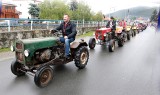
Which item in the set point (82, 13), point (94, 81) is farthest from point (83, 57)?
point (82, 13)

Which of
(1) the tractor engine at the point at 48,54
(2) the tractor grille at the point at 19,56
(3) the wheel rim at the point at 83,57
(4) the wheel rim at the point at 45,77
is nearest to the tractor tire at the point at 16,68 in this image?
(2) the tractor grille at the point at 19,56

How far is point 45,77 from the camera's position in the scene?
5.59 metres

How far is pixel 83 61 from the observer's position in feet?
24.8

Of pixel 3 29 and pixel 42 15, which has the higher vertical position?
pixel 42 15

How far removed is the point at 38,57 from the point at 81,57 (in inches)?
80.4

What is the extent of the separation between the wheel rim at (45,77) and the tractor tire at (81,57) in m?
1.63

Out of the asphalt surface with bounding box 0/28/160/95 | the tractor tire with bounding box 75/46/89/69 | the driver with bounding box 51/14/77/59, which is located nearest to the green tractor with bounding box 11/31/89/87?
the driver with bounding box 51/14/77/59

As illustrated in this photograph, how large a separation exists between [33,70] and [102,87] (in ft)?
6.70

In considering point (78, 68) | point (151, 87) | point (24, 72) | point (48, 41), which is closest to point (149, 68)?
point (151, 87)

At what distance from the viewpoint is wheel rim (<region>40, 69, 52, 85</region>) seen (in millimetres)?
5468

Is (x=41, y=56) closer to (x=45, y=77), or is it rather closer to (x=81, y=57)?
(x=45, y=77)

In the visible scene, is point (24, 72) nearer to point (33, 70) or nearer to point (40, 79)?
point (33, 70)

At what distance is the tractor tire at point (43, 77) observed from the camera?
529cm

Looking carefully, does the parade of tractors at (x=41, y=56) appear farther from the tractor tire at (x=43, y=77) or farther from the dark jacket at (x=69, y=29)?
the dark jacket at (x=69, y=29)
